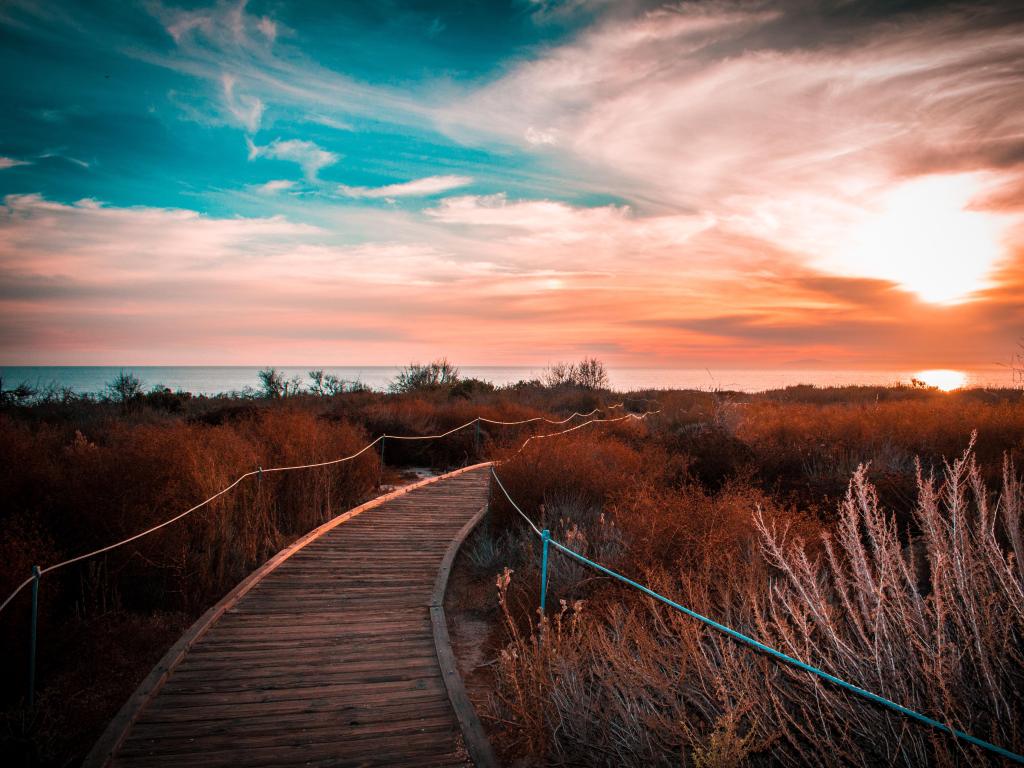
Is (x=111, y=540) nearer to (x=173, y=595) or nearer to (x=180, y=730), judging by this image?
(x=173, y=595)

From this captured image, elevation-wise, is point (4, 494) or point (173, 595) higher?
point (4, 494)

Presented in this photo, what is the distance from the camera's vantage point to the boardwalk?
3.46 meters

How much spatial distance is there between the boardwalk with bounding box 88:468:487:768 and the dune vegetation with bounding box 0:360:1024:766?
1.39 feet

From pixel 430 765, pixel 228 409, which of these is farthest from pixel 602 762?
pixel 228 409

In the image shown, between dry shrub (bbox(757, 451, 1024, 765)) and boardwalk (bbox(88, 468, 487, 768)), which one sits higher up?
dry shrub (bbox(757, 451, 1024, 765))

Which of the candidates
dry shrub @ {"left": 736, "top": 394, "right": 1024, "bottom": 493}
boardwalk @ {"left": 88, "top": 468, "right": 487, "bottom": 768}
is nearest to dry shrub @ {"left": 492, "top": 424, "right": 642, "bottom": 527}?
boardwalk @ {"left": 88, "top": 468, "right": 487, "bottom": 768}

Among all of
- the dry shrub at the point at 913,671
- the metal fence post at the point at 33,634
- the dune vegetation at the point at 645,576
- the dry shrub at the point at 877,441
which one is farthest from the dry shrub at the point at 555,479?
the metal fence post at the point at 33,634

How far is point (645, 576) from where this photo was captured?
4758 mm

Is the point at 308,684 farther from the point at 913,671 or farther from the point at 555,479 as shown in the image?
the point at 555,479

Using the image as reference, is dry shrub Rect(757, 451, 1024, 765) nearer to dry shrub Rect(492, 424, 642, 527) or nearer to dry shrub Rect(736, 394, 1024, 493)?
dry shrub Rect(492, 424, 642, 527)

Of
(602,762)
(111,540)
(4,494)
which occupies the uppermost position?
(4,494)

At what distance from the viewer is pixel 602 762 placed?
3.00 meters

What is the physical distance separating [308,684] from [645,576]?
2768 mm

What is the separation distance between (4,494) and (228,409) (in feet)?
28.9
